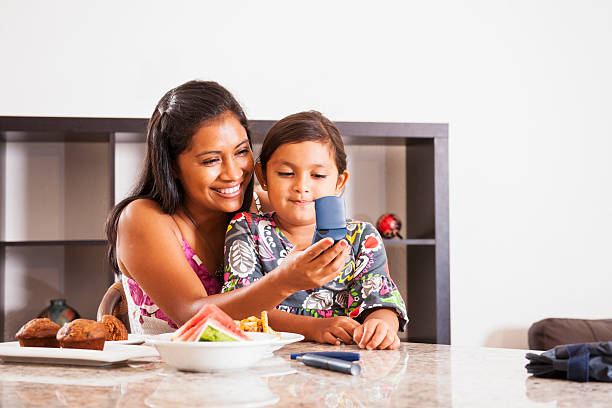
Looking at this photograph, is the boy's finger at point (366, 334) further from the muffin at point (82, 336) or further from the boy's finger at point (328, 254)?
the muffin at point (82, 336)

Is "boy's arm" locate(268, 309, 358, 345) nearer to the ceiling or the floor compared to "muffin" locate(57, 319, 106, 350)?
nearer to the floor

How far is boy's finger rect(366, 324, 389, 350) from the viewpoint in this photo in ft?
4.01

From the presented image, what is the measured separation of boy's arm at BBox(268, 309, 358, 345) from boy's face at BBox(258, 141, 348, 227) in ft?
0.88

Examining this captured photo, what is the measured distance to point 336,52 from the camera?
3.53 m

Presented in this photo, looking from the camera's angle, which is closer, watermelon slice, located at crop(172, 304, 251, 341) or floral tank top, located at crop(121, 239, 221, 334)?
watermelon slice, located at crop(172, 304, 251, 341)

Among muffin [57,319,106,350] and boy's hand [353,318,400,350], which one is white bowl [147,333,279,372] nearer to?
muffin [57,319,106,350]

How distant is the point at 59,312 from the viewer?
10.2 feet

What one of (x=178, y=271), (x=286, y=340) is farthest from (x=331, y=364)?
(x=178, y=271)

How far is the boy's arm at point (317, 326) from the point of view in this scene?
4.40 feet

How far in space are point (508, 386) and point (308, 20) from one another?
2.91 metres

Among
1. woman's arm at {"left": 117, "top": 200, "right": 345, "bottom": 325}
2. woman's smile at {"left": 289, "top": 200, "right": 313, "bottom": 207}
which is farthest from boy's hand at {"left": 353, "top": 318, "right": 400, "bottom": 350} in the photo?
woman's smile at {"left": 289, "top": 200, "right": 313, "bottom": 207}

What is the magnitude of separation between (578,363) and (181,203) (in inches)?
44.9

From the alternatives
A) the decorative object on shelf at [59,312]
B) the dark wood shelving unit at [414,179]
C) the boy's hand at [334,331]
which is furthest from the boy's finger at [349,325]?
the decorative object on shelf at [59,312]

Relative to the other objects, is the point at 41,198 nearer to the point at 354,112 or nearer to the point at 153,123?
the point at 354,112
